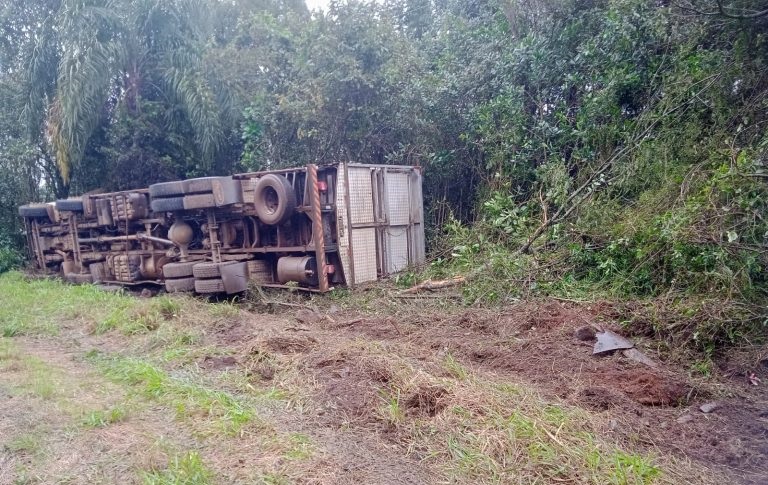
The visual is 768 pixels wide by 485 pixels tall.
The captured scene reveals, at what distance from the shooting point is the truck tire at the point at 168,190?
839 centimetres

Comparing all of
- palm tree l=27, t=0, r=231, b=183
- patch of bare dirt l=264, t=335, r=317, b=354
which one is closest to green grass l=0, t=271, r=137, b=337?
patch of bare dirt l=264, t=335, r=317, b=354

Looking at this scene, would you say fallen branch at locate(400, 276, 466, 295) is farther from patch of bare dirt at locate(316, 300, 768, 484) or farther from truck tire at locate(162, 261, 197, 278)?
truck tire at locate(162, 261, 197, 278)

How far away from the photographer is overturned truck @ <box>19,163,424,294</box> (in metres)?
7.75

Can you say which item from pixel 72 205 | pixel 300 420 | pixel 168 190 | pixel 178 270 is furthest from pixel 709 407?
pixel 72 205

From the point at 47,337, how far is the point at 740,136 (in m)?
8.13

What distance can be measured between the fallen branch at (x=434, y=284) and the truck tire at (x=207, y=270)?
8.65 feet

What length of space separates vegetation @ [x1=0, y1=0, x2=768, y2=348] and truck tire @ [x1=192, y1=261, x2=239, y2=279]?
311 cm

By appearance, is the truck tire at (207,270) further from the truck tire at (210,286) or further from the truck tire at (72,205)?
the truck tire at (72,205)

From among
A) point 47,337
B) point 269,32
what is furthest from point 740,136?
point 269,32

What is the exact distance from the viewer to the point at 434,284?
7.13 metres

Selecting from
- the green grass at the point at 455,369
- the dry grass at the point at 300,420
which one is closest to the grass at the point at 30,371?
the dry grass at the point at 300,420

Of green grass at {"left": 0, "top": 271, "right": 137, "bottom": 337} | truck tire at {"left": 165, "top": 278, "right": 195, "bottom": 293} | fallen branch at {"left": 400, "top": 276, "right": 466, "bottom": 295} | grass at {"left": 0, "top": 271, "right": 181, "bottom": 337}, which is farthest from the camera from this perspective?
truck tire at {"left": 165, "top": 278, "right": 195, "bottom": 293}

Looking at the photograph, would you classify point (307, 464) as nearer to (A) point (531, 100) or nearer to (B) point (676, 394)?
(B) point (676, 394)

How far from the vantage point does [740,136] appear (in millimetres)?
6188
